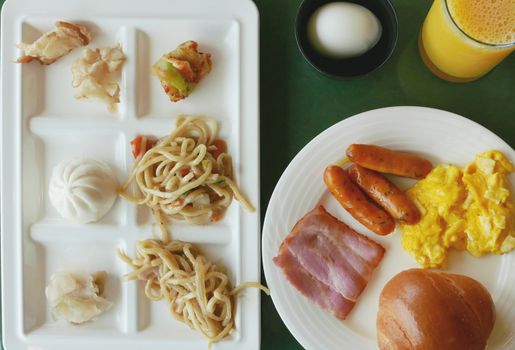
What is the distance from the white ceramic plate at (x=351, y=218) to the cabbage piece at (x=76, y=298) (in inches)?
25.3

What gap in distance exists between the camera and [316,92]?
6.84ft

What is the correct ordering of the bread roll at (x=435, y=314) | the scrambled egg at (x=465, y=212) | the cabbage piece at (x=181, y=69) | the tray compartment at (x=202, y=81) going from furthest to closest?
the tray compartment at (x=202, y=81) < the cabbage piece at (x=181, y=69) < the scrambled egg at (x=465, y=212) < the bread roll at (x=435, y=314)

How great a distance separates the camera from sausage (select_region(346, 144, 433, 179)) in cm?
184

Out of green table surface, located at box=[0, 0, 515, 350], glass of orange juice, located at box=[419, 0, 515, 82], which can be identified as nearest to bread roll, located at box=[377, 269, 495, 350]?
green table surface, located at box=[0, 0, 515, 350]

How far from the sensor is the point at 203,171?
197 cm

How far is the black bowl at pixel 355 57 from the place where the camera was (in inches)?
76.0

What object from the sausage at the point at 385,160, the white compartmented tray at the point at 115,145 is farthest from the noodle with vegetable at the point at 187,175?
the sausage at the point at 385,160

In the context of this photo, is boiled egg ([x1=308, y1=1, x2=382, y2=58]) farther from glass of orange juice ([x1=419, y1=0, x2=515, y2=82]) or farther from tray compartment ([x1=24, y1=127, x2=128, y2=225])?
tray compartment ([x1=24, y1=127, x2=128, y2=225])

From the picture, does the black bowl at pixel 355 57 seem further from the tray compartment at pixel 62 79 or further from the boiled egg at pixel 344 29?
the tray compartment at pixel 62 79

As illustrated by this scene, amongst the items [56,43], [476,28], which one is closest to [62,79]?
[56,43]

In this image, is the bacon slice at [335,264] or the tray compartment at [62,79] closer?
the bacon slice at [335,264]

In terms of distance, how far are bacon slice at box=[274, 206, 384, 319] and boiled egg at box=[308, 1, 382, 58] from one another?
1.85ft

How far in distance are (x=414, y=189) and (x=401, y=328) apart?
1.57 feet

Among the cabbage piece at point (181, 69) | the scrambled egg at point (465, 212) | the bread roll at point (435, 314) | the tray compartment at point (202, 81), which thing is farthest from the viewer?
the tray compartment at point (202, 81)
